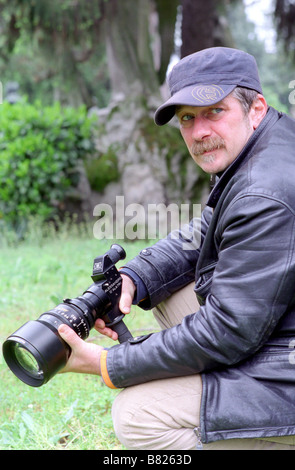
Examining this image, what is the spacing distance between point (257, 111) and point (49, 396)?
1.94 meters

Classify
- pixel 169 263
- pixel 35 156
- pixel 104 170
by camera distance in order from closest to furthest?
pixel 169 263 < pixel 35 156 < pixel 104 170

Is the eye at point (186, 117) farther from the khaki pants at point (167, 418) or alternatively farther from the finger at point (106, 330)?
the khaki pants at point (167, 418)

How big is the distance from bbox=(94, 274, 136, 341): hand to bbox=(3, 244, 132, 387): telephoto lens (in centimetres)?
2

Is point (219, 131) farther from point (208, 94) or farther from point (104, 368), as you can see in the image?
point (104, 368)

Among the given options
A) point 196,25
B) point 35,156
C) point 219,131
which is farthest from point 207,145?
point 196,25

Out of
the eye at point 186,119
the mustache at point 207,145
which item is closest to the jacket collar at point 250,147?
the mustache at point 207,145

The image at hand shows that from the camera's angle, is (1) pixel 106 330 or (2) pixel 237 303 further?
(1) pixel 106 330

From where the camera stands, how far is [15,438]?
251 centimetres

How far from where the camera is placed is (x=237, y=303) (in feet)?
5.66

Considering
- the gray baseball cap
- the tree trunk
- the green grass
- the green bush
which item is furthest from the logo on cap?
the tree trunk

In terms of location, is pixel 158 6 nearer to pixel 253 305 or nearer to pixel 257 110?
pixel 257 110

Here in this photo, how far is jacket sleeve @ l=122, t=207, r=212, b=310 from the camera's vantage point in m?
2.59

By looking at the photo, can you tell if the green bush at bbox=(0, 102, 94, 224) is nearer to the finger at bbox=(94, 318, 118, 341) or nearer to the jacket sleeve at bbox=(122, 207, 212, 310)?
the jacket sleeve at bbox=(122, 207, 212, 310)

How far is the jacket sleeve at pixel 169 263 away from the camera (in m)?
2.59
